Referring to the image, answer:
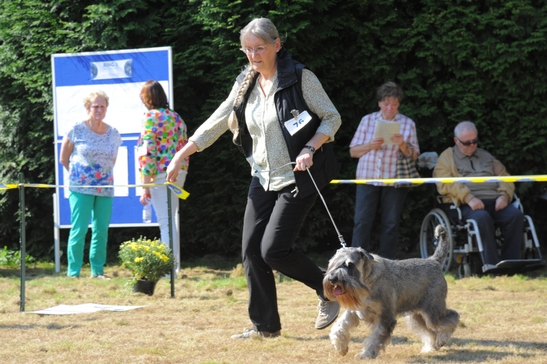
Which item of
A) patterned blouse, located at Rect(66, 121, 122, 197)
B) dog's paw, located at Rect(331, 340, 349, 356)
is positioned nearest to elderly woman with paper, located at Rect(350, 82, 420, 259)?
patterned blouse, located at Rect(66, 121, 122, 197)

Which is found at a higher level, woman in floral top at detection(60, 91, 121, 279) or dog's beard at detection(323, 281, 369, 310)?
woman in floral top at detection(60, 91, 121, 279)

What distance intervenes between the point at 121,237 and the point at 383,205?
339cm

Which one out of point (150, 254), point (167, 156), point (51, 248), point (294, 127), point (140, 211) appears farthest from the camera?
point (51, 248)

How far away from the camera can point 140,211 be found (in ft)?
31.2

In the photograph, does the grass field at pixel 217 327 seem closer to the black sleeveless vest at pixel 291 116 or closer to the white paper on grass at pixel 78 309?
the white paper on grass at pixel 78 309

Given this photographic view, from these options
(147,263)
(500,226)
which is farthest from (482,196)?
(147,263)

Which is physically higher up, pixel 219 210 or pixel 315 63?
pixel 315 63

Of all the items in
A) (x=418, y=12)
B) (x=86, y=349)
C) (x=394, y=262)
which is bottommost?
(x=86, y=349)

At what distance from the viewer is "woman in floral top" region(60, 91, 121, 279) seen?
29.2ft

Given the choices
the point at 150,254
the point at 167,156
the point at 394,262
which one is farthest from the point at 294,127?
the point at 167,156

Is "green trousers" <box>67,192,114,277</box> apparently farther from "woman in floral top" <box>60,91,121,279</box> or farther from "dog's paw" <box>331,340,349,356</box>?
Result: "dog's paw" <box>331,340,349,356</box>

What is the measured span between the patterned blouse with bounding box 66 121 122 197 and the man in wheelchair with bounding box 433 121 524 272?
11.4ft

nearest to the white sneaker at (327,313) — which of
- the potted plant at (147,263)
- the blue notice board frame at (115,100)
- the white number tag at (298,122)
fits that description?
the white number tag at (298,122)

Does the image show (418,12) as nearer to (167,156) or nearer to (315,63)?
(315,63)
